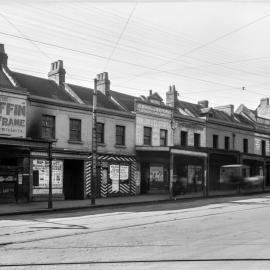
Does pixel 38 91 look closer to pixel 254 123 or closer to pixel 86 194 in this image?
pixel 86 194

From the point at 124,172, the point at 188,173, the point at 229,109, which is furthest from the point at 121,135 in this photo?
the point at 229,109

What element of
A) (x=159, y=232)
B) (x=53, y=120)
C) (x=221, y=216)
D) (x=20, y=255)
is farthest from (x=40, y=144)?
(x=20, y=255)

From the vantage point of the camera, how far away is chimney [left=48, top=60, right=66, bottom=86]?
1163 inches

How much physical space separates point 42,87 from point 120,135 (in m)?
6.23

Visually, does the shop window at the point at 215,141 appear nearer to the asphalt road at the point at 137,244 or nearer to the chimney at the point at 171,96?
the chimney at the point at 171,96

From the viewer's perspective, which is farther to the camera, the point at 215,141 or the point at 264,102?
the point at 264,102

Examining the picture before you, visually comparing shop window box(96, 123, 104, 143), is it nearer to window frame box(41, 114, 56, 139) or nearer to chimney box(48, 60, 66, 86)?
window frame box(41, 114, 56, 139)

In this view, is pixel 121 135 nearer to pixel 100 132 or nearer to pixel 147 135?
pixel 100 132

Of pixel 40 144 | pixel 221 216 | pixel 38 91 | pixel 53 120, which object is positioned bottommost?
pixel 221 216

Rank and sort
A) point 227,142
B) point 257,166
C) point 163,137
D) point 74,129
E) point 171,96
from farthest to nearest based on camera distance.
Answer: point 257,166
point 227,142
point 171,96
point 163,137
point 74,129

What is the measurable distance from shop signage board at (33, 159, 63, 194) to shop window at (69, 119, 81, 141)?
1.81m

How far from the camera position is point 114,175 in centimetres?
2939

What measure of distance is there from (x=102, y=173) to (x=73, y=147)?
293cm

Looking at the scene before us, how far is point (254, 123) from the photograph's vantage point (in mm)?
44312
